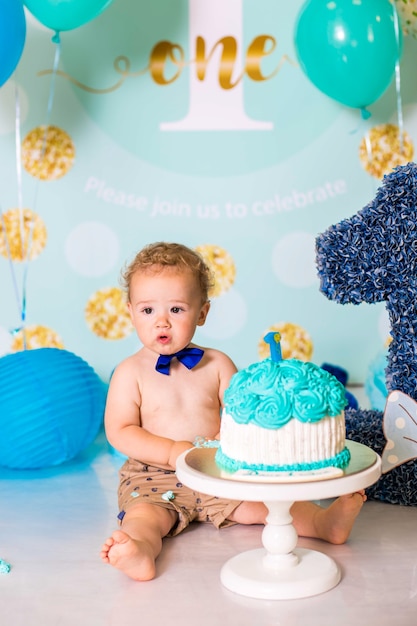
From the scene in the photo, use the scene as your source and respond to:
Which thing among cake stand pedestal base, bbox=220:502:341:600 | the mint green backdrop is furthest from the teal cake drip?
the mint green backdrop

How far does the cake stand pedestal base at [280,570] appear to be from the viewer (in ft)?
4.86

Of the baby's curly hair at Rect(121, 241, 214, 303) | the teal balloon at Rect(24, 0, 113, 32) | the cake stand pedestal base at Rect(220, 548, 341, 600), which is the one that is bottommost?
the cake stand pedestal base at Rect(220, 548, 341, 600)

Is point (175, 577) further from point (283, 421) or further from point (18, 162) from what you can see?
point (18, 162)

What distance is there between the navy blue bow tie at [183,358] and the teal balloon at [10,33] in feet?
3.64

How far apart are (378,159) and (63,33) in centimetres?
128

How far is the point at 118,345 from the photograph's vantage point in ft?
10.6

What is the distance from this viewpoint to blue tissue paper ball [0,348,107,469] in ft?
7.67

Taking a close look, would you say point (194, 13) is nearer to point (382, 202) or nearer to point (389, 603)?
point (382, 202)

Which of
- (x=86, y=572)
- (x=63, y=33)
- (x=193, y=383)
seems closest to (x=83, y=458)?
(x=193, y=383)

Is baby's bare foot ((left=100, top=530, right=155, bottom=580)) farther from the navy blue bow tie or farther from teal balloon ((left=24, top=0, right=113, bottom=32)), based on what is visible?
teal balloon ((left=24, top=0, right=113, bottom=32))

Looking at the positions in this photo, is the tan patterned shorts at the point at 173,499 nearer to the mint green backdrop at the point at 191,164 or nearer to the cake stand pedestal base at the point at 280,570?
the cake stand pedestal base at the point at 280,570

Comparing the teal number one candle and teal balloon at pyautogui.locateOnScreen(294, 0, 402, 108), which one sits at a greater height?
teal balloon at pyautogui.locateOnScreen(294, 0, 402, 108)

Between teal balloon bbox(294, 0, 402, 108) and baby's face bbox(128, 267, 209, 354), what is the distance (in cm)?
123

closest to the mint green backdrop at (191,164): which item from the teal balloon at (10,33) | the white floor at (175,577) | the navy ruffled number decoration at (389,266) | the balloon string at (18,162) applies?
the balloon string at (18,162)
